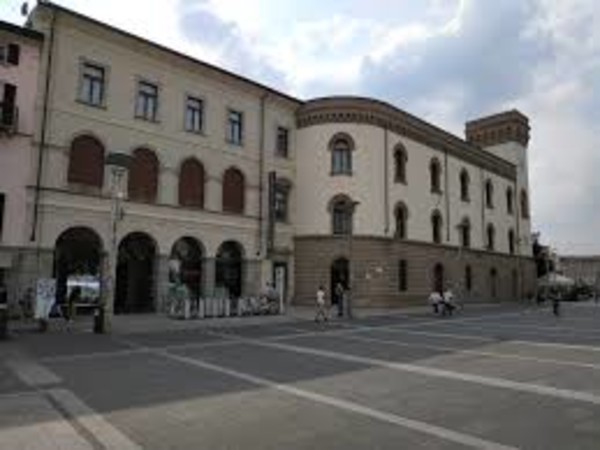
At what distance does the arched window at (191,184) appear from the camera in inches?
1272

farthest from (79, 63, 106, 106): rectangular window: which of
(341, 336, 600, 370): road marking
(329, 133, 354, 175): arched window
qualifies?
(341, 336, 600, 370): road marking

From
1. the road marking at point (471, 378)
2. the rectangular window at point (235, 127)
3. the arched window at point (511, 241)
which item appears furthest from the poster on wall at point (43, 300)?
the arched window at point (511, 241)

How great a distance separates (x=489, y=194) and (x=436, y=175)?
399 inches

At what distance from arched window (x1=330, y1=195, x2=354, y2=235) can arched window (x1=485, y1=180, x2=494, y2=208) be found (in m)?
19.4

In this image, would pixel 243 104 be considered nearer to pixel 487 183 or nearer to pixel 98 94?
pixel 98 94

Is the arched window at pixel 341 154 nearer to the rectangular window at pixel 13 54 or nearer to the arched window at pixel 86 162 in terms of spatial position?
the arched window at pixel 86 162

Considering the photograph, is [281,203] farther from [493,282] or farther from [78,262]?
[493,282]

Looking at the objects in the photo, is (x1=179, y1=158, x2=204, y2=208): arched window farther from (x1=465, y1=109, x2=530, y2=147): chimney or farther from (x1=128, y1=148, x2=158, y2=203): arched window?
(x1=465, y1=109, x2=530, y2=147): chimney

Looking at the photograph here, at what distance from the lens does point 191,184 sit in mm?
32844

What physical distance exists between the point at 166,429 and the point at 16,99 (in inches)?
882

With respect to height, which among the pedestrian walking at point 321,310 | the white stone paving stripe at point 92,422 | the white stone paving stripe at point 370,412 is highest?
the pedestrian walking at point 321,310

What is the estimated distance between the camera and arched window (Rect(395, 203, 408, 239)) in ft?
132

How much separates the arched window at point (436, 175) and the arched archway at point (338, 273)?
11478mm

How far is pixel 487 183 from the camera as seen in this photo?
52844 millimetres
